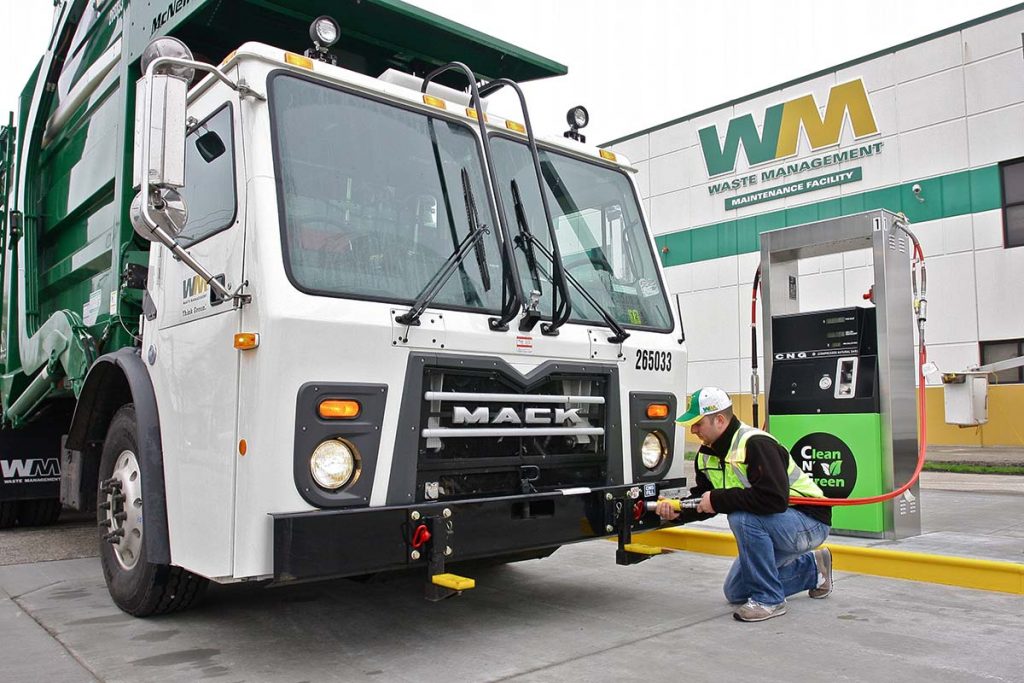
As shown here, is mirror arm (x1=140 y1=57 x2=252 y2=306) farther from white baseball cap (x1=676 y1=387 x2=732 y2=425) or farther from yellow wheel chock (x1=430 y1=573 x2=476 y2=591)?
white baseball cap (x1=676 y1=387 x2=732 y2=425)

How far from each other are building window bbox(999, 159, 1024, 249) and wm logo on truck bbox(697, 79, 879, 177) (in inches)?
106

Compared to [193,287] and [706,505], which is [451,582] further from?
[193,287]

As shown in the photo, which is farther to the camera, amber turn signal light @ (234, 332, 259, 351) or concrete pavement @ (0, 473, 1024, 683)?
concrete pavement @ (0, 473, 1024, 683)

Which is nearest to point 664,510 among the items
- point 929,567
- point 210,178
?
point 929,567

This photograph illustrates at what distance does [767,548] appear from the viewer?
421 cm

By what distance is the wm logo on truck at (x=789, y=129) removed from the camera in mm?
17797

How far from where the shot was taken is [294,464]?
10.5 feet

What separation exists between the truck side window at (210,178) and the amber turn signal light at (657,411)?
2214 mm

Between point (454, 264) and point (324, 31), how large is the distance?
1.20m

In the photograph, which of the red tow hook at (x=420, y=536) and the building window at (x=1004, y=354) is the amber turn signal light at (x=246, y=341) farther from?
the building window at (x=1004, y=354)

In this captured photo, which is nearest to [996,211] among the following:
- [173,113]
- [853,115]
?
[853,115]

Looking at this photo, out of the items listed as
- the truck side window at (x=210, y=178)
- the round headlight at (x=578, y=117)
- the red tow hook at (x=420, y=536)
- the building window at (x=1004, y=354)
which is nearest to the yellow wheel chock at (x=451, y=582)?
the red tow hook at (x=420, y=536)

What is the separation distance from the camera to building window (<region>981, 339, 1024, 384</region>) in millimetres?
15570

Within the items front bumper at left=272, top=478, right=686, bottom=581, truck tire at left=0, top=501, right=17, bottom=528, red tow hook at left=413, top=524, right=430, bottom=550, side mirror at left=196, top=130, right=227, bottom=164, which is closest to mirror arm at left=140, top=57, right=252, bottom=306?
side mirror at left=196, top=130, right=227, bottom=164
